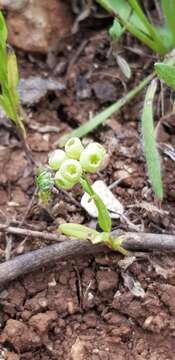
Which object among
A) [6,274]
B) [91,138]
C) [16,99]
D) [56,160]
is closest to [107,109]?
[91,138]

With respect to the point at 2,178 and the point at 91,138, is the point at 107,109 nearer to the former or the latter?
the point at 91,138

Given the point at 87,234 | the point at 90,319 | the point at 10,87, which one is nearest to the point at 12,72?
the point at 10,87

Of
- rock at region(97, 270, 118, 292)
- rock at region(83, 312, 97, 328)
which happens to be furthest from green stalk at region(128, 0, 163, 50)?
rock at region(83, 312, 97, 328)

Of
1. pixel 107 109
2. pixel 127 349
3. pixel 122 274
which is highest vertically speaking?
pixel 107 109

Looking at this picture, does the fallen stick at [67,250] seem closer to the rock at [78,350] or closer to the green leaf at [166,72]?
the rock at [78,350]

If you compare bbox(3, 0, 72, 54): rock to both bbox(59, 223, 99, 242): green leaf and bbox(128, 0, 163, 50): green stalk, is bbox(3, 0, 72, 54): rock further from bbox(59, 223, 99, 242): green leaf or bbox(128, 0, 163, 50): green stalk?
bbox(59, 223, 99, 242): green leaf
